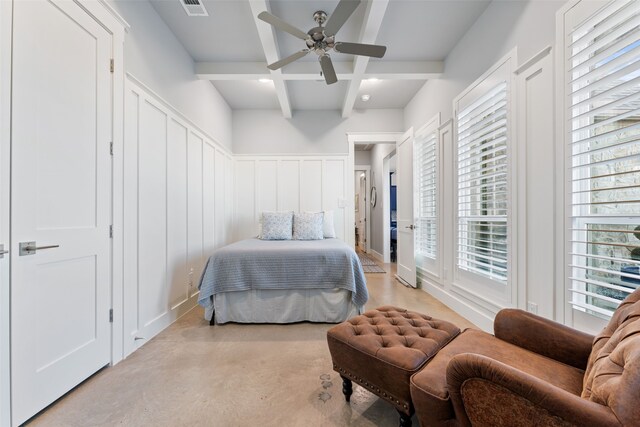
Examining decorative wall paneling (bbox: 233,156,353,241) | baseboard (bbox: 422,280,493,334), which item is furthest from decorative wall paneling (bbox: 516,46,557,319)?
decorative wall paneling (bbox: 233,156,353,241)

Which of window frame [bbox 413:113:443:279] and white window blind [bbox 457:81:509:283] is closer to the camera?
white window blind [bbox 457:81:509:283]

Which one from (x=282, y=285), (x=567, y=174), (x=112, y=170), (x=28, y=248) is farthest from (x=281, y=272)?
(x=567, y=174)

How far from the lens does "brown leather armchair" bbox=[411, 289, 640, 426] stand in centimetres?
68

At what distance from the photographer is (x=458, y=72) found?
2.83m

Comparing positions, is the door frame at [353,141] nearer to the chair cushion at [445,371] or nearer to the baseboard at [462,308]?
the baseboard at [462,308]

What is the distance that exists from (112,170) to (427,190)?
339 cm

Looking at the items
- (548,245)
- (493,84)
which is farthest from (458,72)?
(548,245)

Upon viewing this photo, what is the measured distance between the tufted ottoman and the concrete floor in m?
0.20

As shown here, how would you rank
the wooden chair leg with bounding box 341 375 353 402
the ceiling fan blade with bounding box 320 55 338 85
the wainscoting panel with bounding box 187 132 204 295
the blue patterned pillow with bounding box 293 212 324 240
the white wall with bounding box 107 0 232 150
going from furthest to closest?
the blue patterned pillow with bounding box 293 212 324 240, the wainscoting panel with bounding box 187 132 204 295, the ceiling fan blade with bounding box 320 55 338 85, the white wall with bounding box 107 0 232 150, the wooden chair leg with bounding box 341 375 353 402

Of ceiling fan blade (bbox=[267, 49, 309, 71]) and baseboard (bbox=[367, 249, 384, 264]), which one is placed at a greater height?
ceiling fan blade (bbox=[267, 49, 309, 71])

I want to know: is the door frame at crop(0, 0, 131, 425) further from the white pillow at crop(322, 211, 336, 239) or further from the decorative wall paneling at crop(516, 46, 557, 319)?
the decorative wall paneling at crop(516, 46, 557, 319)

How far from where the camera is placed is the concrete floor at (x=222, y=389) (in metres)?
1.37

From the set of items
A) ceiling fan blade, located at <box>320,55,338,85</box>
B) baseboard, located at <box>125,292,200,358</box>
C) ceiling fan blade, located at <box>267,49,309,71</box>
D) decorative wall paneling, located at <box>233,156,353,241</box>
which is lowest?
baseboard, located at <box>125,292,200,358</box>

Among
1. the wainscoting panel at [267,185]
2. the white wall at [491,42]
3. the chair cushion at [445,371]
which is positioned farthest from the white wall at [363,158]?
the chair cushion at [445,371]
